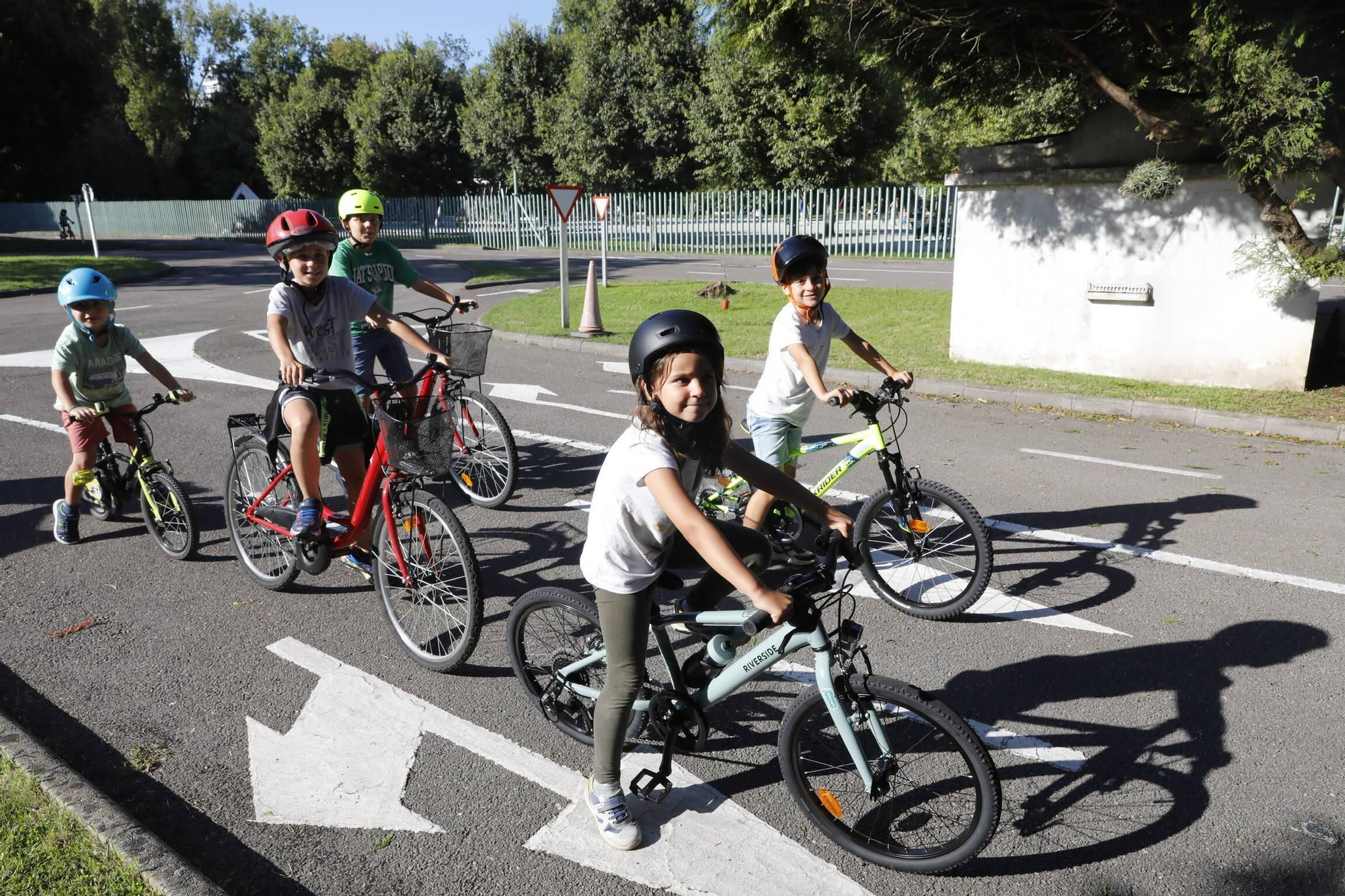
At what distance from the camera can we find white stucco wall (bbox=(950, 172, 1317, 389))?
32.3ft

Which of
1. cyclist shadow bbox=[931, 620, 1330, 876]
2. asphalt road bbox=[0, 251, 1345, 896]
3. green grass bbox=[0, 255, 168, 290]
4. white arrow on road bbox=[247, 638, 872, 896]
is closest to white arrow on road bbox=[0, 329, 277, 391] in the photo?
asphalt road bbox=[0, 251, 1345, 896]

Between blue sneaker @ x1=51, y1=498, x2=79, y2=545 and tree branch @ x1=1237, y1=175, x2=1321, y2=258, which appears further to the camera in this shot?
tree branch @ x1=1237, y1=175, x2=1321, y2=258

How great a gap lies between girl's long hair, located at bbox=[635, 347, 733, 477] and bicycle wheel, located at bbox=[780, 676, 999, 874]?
801 millimetres

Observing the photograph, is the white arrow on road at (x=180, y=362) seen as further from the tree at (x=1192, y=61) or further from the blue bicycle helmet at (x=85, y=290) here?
the tree at (x=1192, y=61)

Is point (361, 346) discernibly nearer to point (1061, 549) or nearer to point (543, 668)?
point (543, 668)

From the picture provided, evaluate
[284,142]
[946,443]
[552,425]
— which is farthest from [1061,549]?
[284,142]

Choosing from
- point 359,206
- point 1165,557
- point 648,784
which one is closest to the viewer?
point 648,784

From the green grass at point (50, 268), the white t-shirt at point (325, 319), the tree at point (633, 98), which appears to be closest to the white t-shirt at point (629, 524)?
the white t-shirt at point (325, 319)

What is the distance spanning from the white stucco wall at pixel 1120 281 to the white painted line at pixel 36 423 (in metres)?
10.2

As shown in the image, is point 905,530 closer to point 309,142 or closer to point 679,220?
point 679,220

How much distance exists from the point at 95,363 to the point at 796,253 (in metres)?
4.21

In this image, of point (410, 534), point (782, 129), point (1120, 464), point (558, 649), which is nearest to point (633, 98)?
point (782, 129)

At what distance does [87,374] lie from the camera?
18.0ft

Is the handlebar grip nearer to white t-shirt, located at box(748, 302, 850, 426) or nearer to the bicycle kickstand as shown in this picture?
the bicycle kickstand
